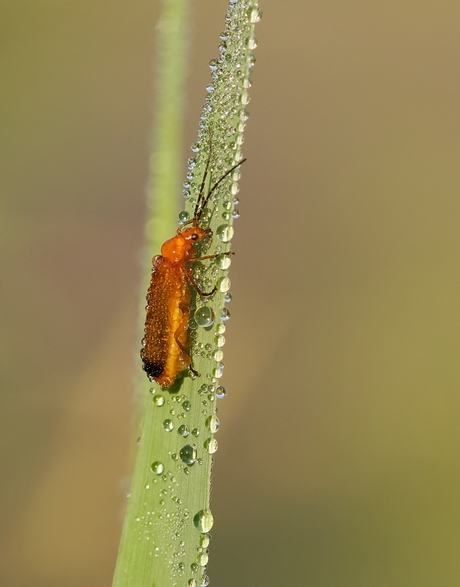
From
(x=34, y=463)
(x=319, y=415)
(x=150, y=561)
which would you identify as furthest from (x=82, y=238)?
(x=150, y=561)

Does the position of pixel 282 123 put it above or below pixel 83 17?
below

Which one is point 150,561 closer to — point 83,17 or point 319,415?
point 319,415

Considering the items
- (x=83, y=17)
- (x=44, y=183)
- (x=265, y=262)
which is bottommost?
(x=265, y=262)

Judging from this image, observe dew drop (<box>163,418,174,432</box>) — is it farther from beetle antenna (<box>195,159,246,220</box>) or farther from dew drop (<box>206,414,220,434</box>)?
beetle antenna (<box>195,159,246,220</box>)

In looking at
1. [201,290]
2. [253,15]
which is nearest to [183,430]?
[201,290]

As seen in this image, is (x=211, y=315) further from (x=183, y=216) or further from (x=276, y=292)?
(x=276, y=292)

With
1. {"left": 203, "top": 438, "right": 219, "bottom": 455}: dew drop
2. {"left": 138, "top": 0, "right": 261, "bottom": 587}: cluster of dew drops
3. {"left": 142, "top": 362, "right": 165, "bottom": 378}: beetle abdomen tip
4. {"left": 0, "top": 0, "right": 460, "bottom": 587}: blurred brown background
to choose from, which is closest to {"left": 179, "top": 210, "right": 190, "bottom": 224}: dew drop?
{"left": 138, "top": 0, "right": 261, "bottom": 587}: cluster of dew drops

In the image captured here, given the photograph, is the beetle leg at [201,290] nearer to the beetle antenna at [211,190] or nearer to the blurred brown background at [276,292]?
the beetle antenna at [211,190]

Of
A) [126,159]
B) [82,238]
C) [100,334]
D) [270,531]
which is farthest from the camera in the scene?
[126,159]
